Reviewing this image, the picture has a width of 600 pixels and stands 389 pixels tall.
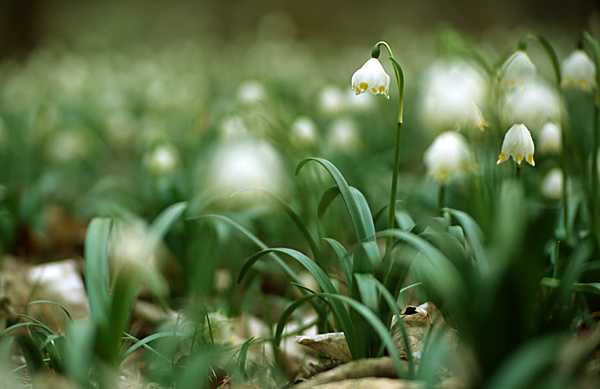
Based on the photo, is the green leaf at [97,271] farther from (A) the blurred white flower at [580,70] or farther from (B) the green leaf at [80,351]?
(A) the blurred white flower at [580,70]

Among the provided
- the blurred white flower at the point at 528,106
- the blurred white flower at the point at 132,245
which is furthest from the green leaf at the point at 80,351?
the blurred white flower at the point at 528,106

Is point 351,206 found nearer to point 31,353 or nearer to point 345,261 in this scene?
point 345,261

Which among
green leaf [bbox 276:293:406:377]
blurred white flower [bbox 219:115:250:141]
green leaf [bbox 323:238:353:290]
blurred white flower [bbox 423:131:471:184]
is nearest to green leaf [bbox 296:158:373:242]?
green leaf [bbox 323:238:353:290]

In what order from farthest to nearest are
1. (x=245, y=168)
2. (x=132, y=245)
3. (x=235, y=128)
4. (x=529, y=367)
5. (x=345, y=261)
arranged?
(x=235, y=128) → (x=245, y=168) → (x=132, y=245) → (x=345, y=261) → (x=529, y=367)

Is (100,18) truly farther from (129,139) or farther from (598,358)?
(598,358)

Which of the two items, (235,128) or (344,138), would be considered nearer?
(235,128)

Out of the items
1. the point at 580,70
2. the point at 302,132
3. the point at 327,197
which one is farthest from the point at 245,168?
the point at 580,70

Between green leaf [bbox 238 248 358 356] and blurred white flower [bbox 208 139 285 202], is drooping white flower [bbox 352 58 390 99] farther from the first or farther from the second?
blurred white flower [bbox 208 139 285 202]

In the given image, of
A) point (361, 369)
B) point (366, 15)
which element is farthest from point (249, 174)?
point (366, 15)
